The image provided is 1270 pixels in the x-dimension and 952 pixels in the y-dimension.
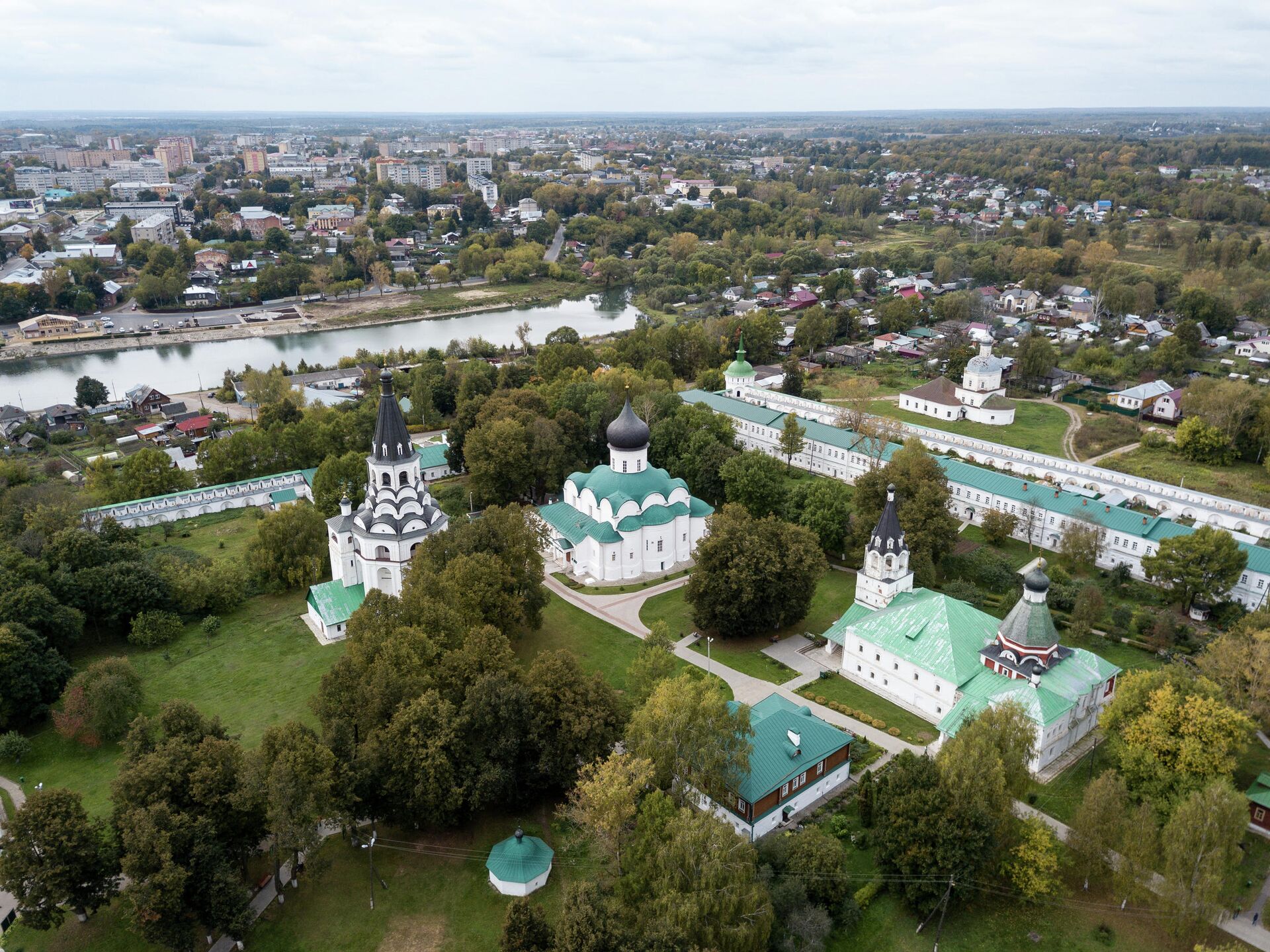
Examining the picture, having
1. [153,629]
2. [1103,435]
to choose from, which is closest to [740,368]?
[1103,435]

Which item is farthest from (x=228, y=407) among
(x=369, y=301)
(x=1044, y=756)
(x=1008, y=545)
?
(x=1044, y=756)

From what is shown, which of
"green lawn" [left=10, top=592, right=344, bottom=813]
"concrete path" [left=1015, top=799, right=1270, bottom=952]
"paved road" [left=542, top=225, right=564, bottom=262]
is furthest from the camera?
"paved road" [left=542, top=225, right=564, bottom=262]

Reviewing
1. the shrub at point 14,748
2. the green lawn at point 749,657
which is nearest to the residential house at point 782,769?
the green lawn at point 749,657

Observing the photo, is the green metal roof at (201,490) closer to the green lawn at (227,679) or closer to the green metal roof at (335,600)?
the green lawn at (227,679)

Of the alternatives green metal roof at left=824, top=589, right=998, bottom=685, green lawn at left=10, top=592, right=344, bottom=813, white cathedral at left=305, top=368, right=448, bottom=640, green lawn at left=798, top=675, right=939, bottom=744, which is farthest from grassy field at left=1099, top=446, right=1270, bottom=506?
green lawn at left=10, top=592, right=344, bottom=813

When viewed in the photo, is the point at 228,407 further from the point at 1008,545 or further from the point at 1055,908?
the point at 1055,908

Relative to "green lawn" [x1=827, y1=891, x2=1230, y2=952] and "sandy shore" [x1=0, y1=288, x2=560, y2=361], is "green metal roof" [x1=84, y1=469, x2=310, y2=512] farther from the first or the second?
"sandy shore" [x1=0, y1=288, x2=560, y2=361]

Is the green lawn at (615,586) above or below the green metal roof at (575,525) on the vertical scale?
below
